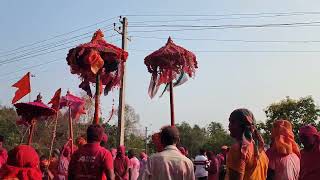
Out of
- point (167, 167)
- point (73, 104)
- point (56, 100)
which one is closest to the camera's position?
point (167, 167)

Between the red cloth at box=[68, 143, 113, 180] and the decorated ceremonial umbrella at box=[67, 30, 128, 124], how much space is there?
3.17 meters

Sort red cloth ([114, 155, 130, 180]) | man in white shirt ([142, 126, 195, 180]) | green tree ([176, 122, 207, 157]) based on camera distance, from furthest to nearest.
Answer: green tree ([176, 122, 207, 157])
red cloth ([114, 155, 130, 180])
man in white shirt ([142, 126, 195, 180])

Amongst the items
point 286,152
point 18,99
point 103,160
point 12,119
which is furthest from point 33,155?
point 12,119

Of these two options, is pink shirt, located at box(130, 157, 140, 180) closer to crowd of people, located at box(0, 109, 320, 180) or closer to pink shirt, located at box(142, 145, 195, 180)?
crowd of people, located at box(0, 109, 320, 180)

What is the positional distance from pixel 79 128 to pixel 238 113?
47.6 meters

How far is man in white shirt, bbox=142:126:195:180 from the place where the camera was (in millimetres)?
5703

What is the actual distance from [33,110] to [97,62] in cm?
228

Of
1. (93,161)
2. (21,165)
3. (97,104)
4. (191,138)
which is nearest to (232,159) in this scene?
(93,161)

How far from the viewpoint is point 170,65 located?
11.5 metres

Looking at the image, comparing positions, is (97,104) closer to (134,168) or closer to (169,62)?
(169,62)

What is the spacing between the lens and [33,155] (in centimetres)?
629

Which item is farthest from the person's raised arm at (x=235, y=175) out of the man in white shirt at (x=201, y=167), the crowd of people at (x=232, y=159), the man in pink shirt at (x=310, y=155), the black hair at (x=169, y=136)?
the man in white shirt at (x=201, y=167)

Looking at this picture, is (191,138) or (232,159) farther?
(191,138)

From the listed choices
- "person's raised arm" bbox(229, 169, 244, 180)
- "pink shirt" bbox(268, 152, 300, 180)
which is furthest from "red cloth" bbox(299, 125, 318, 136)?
"person's raised arm" bbox(229, 169, 244, 180)
